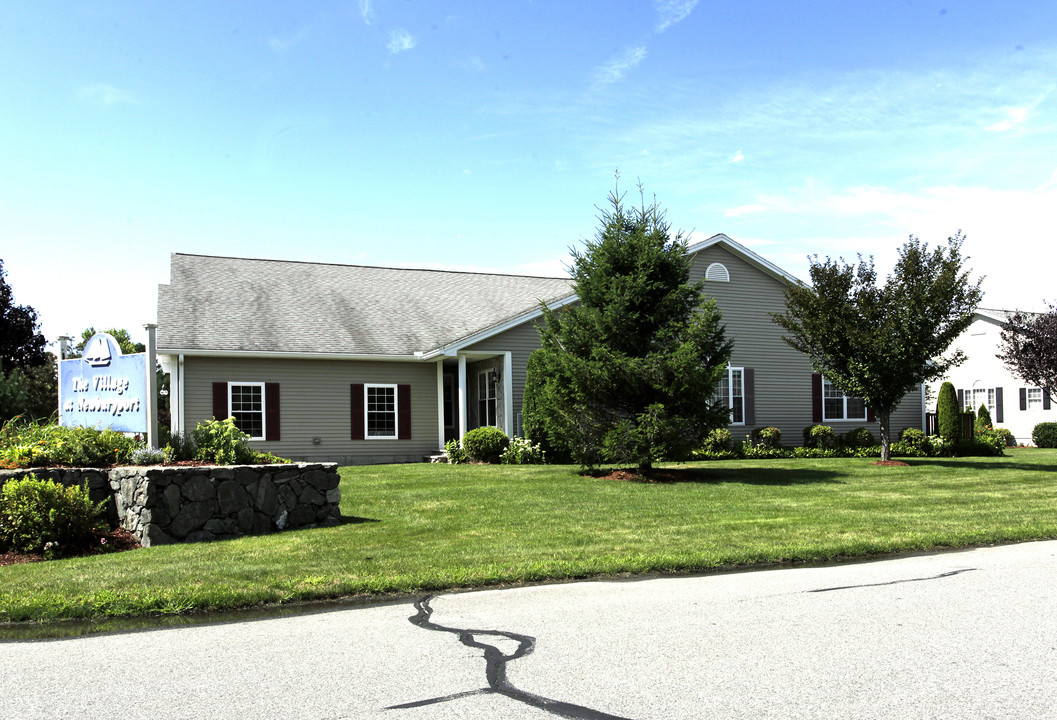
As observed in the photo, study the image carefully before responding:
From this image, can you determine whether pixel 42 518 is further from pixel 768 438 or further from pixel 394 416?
pixel 768 438

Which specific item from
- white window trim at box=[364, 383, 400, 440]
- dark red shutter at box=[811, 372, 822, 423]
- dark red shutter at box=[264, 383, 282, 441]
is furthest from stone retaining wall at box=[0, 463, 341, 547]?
dark red shutter at box=[811, 372, 822, 423]

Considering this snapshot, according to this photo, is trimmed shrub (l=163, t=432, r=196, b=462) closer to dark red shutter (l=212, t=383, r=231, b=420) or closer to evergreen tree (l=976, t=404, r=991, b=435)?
dark red shutter (l=212, t=383, r=231, b=420)

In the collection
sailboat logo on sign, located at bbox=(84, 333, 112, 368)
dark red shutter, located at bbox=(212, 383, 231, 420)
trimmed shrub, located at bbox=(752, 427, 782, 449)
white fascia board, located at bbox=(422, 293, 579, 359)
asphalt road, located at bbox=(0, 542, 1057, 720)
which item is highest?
white fascia board, located at bbox=(422, 293, 579, 359)

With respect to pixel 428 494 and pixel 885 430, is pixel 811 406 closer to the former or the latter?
pixel 885 430

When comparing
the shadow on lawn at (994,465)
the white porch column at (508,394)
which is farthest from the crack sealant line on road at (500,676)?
the shadow on lawn at (994,465)

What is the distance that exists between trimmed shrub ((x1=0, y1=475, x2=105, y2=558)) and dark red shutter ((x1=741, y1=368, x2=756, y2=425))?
19.4m

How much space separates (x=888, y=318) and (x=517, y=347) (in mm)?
9243

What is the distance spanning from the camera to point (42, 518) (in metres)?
9.45

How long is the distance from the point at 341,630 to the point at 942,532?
7.49 metres

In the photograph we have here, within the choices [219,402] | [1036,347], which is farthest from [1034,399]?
[219,402]

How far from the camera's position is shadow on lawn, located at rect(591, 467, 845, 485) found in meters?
16.0

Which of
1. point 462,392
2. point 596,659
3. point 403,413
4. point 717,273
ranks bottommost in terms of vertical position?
point 596,659

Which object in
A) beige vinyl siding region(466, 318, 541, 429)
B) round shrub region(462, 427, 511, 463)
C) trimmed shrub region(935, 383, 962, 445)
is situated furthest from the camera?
trimmed shrub region(935, 383, 962, 445)

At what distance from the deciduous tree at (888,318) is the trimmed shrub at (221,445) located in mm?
13106
